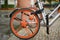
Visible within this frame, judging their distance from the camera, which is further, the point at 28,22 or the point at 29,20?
the point at 29,20

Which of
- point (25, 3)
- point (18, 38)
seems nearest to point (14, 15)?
point (18, 38)

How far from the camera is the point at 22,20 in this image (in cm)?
665

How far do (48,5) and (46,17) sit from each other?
17133 millimetres

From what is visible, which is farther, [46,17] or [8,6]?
[8,6]

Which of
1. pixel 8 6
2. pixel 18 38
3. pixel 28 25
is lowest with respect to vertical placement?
pixel 8 6

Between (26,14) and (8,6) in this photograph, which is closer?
(26,14)

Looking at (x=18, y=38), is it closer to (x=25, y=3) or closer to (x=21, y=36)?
(x=21, y=36)

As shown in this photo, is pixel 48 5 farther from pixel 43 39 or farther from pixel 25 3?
pixel 43 39

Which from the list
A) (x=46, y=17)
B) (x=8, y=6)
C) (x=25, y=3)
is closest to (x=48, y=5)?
(x=8, y=6)

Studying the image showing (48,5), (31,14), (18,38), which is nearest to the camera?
(31,14)

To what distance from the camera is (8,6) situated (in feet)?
78.9

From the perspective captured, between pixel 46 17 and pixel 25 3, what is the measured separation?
128 inches

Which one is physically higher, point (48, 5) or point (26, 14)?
point (26, 14)

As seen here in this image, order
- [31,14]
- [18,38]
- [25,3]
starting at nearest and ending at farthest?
[31,14], [18,38], [25,3]
